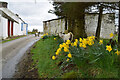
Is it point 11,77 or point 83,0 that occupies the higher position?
point 83,0

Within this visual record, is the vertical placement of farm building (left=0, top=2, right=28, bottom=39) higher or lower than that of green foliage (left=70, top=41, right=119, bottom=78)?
higher

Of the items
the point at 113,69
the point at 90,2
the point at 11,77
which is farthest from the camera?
the point at 90,2

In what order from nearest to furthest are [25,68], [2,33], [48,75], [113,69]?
[113,69]
[48,75]
[25,68]
[2,33]

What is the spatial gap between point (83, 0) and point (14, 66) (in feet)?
15.2

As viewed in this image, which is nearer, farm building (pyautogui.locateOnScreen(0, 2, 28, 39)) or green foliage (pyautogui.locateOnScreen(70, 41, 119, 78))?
green foliage (pyautogui.locateOnScreen(70, 41, 119, 78))

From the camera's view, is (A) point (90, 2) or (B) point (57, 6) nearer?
(A) point (90, 2)

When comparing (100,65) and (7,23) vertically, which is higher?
(7,23)

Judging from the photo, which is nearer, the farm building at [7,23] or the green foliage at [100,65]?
the green foliage at [100,65]

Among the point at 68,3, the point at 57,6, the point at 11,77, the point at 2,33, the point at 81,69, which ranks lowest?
the point at 11,77

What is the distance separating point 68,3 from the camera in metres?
5.88

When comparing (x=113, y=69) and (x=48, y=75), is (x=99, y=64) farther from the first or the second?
(x=48, y=75)

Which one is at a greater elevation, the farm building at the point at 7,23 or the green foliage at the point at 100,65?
the farm building at the point at 7,23

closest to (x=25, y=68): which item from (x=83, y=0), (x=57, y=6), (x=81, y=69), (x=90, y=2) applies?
(x=81, y=69)

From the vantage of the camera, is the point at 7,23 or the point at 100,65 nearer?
the point at 100,65
